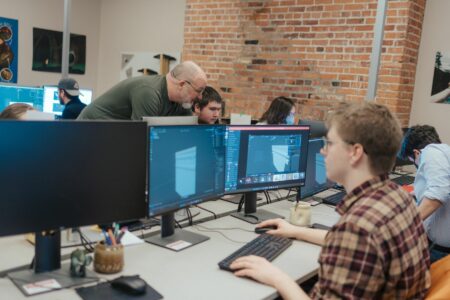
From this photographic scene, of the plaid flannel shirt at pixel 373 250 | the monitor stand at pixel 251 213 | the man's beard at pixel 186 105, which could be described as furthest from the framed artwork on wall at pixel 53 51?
the plaid flannel shirt at pixel 373 250

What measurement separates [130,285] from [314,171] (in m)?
1.60

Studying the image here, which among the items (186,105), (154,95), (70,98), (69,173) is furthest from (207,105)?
(69,173)

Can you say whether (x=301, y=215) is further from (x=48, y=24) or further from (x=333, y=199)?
(x=48, y=24)

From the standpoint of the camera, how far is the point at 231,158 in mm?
2076

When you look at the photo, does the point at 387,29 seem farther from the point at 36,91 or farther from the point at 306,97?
the point at 36,91

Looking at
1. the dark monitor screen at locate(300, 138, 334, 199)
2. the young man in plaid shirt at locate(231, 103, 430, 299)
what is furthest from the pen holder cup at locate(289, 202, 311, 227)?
the young man in plaid shirt at locate(231, 103, 430, 299)

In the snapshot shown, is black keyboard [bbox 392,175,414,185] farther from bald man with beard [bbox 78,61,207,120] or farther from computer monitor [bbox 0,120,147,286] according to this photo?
computer monitor [bbox 0,120,147,286]

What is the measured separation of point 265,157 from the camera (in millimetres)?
2234

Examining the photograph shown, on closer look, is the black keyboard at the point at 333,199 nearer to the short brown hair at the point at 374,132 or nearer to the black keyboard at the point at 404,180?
the black keyboard at the point at 404,180

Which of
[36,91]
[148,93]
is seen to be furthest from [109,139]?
[36,91]

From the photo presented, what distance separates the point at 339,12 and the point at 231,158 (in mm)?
3077

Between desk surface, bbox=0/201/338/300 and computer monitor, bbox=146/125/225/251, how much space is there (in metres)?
0.09

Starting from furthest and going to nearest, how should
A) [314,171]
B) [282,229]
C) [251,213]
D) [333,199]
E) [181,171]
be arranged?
1. [333,199]
2. [314,171]
3. [251,213]
4. [282,229]
5. [181,171]

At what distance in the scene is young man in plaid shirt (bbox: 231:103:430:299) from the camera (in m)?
1.15
